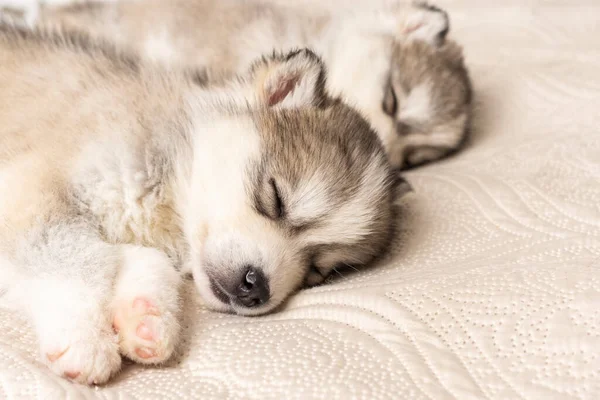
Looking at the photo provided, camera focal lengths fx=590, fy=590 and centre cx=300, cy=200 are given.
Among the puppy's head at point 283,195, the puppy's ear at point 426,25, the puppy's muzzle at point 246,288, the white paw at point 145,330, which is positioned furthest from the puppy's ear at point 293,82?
the puppy's ear at point 426,25

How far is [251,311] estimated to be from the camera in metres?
1.71

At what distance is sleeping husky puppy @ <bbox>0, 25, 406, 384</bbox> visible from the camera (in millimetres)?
1575

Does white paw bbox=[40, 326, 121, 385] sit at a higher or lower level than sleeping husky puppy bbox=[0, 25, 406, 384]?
lower

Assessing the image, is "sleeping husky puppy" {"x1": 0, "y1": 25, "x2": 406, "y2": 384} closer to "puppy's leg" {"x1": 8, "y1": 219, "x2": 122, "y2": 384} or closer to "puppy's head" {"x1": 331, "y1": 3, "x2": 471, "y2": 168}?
"puppy's leg" {"x1": 8, "y1": 219, "x2": 122, "y2": 384}

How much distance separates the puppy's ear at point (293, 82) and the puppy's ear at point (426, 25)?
4.97 ft

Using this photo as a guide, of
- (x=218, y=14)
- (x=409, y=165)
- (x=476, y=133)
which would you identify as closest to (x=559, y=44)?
(x=476, y=133)

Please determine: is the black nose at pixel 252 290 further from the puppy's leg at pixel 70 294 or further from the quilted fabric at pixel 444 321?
the puppy's leg at pixel 70 294

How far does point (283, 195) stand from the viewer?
6.05 feet

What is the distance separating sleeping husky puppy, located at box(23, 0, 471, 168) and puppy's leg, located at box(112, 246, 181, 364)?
1427mm

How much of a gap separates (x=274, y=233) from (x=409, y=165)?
1594 mm

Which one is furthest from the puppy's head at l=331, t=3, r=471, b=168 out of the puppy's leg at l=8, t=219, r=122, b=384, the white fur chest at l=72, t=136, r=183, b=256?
the puppy's leg at l=8, t=219, r=122, b=384

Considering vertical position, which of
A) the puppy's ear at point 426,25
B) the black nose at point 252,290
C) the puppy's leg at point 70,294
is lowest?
the black nose at point 252,290

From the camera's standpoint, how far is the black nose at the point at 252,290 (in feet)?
5.52

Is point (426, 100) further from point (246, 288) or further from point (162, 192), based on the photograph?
point (246, 288)
